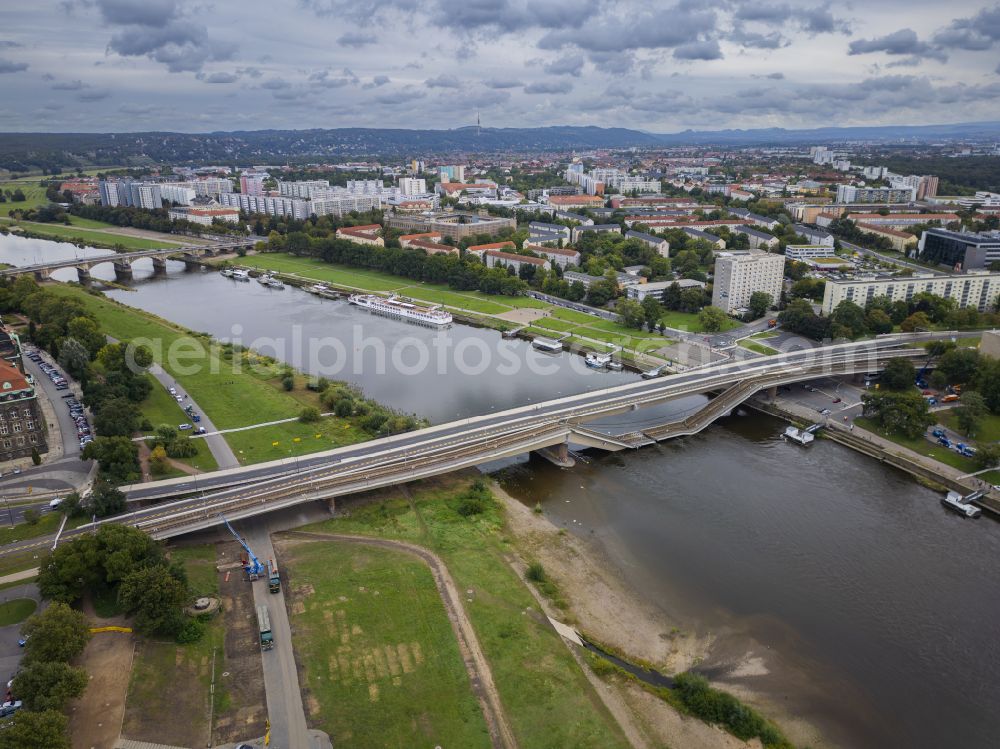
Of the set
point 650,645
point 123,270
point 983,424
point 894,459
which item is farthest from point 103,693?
point 123,270

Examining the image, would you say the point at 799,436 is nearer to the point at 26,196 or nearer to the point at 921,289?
the point at 921,289

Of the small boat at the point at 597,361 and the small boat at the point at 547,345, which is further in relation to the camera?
the small boat at the point at 547,345

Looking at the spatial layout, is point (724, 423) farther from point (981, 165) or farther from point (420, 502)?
point (981, 165)

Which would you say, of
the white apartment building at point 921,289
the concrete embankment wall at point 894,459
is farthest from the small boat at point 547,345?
the white apartment building at point 921,289

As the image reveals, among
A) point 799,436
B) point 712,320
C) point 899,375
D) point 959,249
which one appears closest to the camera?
point 799,436

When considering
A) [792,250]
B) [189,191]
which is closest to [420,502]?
[792,250]

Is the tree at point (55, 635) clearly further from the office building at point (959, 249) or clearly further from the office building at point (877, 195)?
the office building at point (877, 195)
